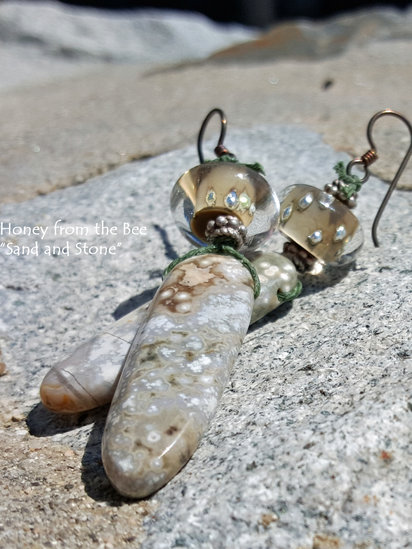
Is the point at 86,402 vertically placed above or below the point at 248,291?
below

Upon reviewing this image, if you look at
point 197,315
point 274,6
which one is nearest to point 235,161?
point 197,315

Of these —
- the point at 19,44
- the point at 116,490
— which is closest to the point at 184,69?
the point at 19,44

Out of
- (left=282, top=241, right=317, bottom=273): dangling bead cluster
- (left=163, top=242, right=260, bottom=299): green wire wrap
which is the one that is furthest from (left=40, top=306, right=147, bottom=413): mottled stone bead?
(left=282, top=241, right=317, bottom=273): dangling bead cluster

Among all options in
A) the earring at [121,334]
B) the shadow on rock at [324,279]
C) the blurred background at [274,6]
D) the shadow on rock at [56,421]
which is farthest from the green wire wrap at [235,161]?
the blurred background at [274,6]

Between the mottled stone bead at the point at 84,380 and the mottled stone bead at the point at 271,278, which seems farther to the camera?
the mottled stone bead at the point at 271,278

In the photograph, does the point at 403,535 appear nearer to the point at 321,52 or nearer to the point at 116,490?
the point at 116,490

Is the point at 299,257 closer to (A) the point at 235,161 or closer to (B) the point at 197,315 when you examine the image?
(A) the point at 235,161

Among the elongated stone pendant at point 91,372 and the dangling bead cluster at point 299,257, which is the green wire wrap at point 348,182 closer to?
the dangling bead cluster at point 299,257

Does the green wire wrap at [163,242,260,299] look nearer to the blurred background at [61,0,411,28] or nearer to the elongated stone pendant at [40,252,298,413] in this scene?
the elongated stone pendant at [40,252,298,413]
